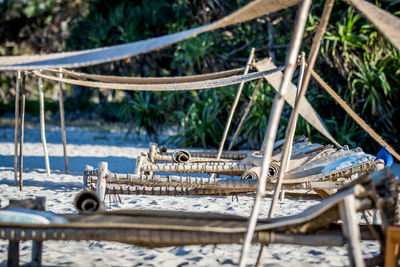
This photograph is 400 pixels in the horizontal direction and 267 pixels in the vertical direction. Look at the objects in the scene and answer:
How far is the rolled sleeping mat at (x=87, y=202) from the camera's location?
241cm

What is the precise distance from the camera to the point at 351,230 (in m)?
1.97

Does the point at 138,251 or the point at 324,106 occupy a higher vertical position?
the point at 324,106

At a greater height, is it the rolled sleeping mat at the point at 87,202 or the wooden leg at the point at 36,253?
the rolled sleeping mat at the point at 87,202

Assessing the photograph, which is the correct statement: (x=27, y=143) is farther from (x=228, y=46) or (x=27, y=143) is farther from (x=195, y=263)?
(x=195, y=263)

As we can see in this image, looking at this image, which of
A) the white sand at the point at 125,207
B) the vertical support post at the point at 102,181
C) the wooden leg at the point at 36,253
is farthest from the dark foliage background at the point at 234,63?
the wooden leg at the point at 36,253

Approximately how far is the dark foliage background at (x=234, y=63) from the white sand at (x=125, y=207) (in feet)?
6.43

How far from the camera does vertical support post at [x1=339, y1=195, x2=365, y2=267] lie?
6.35ft

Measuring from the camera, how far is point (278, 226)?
Result: 2.19m

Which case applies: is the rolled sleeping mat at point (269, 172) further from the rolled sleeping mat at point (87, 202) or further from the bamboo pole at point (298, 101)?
the rolled sleeping mat at point (87, 202)

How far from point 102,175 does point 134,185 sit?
0.27m

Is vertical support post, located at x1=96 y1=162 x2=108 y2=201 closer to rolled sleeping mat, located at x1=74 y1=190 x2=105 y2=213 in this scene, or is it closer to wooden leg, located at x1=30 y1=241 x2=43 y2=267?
rolled sleeping mat, located at x1=74 y1=190 x2=105 y2=213

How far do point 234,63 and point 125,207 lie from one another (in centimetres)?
655

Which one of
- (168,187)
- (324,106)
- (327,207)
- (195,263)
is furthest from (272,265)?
(324,106)

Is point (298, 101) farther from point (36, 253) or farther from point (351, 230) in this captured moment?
point (36, 253)
